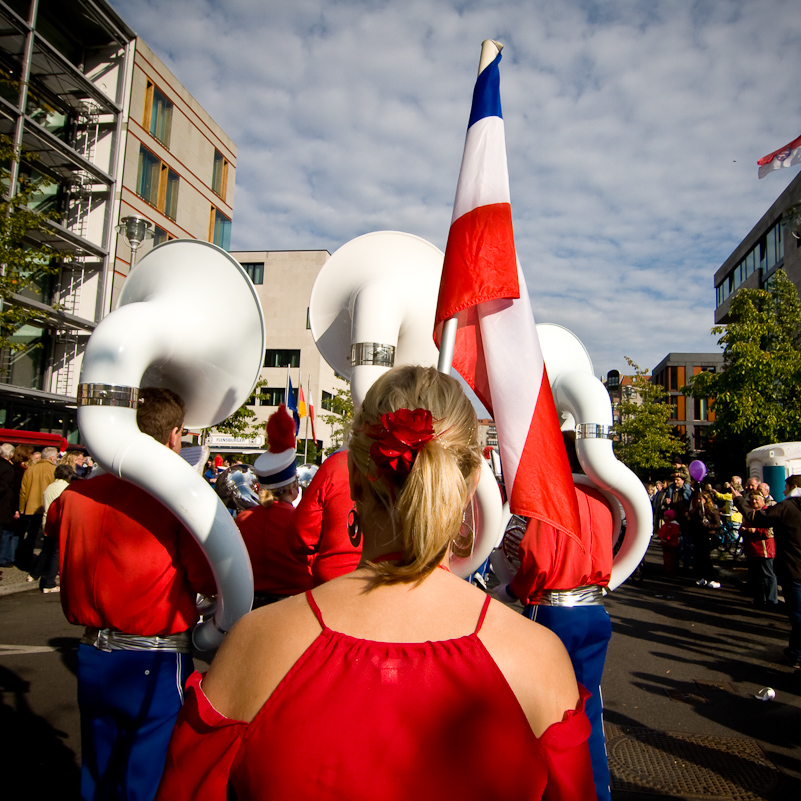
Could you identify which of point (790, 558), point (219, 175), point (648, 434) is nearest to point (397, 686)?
point (790, 558)

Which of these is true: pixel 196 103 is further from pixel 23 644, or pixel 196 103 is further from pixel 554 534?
pixel 554 534

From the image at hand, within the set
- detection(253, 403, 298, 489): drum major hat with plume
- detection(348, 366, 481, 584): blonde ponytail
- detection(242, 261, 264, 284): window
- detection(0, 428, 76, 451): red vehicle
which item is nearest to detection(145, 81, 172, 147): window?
detection(0, 428, 76, 451): red vehicle

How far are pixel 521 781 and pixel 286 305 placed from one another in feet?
135

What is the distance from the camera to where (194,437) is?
23.6 meters

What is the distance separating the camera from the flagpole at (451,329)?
89.0 inches

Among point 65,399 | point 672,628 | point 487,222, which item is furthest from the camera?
point 65,399

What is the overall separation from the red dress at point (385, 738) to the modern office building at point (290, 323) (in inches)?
1516

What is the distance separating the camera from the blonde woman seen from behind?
1.03 meters

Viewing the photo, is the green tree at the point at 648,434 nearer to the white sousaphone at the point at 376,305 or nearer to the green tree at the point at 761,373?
the green tree at the point at 761,373

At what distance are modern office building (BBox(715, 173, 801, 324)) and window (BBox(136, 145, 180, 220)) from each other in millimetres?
24385

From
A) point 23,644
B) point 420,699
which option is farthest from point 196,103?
point 420,699

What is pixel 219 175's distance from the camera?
94.8ft

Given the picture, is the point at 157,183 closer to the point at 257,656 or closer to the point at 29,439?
the point at 29,439

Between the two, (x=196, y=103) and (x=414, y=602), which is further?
(x=196, y=103)
